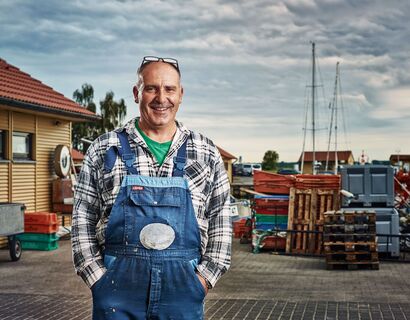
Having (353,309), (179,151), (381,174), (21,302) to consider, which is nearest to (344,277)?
(353,309)

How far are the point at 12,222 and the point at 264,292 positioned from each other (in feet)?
19.3

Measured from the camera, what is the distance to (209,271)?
3.37 meters

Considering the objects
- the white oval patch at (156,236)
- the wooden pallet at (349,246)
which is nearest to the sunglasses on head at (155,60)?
the white oval patch at (156,236)

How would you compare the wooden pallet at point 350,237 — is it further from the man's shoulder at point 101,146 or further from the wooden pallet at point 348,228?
the man's shoulder at point 101,146

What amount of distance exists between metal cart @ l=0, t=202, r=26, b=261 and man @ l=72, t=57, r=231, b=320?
10218 mm

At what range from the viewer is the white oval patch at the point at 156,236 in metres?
3.18

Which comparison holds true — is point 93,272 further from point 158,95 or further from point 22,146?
point 22,146

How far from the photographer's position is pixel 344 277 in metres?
12.0

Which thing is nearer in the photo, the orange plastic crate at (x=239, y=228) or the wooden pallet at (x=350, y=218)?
the wooden pallet at (x=350, y=218)

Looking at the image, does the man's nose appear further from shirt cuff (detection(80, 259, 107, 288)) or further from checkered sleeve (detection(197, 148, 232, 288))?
shirt cuff (detection(80, 259, 107, 288))

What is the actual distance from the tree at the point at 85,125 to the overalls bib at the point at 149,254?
63.7 metres

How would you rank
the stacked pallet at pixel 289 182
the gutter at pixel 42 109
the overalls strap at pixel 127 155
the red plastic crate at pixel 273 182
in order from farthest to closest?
the red plastic crate at pixel 273 182 → the stacked pallet at pixel 289 182 → the gutter at pixel 42 109 → the overalls strap at pixel 127 155

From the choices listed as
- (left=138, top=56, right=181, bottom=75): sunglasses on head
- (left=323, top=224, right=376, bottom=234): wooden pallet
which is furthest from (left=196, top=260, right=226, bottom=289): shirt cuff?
(left=323, top=224, right=376, bottom=234): wooden pallet

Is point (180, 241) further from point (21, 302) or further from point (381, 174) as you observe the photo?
point (381, 174)
